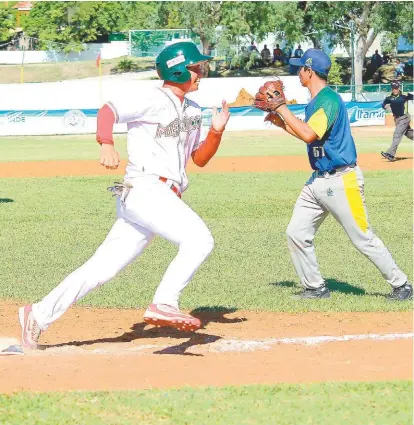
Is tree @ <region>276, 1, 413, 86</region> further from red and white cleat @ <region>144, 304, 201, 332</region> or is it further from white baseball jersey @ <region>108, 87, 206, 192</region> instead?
red and white cleat @ <region>144, 304, 201, 332</region>

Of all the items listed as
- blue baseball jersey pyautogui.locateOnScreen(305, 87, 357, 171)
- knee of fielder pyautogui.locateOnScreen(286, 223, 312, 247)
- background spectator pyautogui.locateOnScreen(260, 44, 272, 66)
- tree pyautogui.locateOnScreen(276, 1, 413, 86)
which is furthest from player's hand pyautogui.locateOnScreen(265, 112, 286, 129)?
background spectator pyautogui.locateOnScreen(260, 44, 272, 66)

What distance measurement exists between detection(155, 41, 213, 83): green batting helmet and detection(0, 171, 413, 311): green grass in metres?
2.88

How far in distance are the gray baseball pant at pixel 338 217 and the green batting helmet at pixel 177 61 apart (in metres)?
2.29

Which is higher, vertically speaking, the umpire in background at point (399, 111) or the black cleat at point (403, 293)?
the black cleat at point (403, 293)

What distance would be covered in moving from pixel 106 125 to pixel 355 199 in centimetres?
296

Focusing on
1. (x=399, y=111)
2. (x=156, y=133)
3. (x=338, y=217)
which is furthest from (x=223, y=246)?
(x=399, y=111)

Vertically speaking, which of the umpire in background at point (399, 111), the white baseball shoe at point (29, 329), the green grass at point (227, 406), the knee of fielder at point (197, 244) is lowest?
the umpire in background at point (399, 111)

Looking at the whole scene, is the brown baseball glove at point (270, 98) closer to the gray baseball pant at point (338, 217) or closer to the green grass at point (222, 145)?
the gray baseball pant at point (338, 217)

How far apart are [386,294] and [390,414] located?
14.2ft

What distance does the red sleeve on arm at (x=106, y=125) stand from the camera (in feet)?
20.5

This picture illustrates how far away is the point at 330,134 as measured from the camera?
26.9ft

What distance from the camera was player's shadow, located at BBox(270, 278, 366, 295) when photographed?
950 centimetres

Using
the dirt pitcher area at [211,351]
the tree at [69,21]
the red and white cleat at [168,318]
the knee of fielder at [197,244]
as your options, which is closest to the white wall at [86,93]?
the tree at [69,21]

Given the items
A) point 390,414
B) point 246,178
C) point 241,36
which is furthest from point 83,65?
point 390,414
